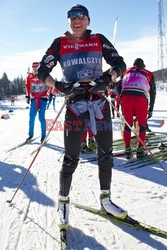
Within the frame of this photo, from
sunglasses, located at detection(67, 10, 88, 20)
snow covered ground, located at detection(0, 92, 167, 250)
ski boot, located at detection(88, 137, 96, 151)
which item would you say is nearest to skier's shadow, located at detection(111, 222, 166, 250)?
snow covered ground, located at detection(0, 92, 167, 250)

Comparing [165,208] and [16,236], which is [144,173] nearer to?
[165,208]

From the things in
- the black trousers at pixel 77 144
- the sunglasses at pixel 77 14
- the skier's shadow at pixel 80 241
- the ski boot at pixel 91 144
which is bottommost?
the skier's shadow at pixel 80 241

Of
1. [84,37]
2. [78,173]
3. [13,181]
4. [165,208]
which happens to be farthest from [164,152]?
[84,37]

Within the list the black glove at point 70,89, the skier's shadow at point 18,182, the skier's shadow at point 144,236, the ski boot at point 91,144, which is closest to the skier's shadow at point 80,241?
the skier's shadow at point 144,236

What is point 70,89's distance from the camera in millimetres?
2971

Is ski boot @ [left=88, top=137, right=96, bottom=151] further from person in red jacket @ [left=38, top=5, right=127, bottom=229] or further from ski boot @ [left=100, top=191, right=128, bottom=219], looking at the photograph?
person in red jacket @ [left=38, top=5, right=127, bottom=229]

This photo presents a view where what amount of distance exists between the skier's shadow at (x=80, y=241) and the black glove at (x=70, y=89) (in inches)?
57.6

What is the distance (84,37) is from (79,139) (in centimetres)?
116

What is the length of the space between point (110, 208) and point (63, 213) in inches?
21.6

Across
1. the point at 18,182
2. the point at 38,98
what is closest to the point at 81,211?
the point at 18,182

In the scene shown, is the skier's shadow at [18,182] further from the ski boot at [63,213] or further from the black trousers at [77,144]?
the black trousers at [77,144]

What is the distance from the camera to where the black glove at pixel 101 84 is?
300cm

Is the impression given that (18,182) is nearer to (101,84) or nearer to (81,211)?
(81,211)

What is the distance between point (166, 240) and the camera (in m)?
2.73
